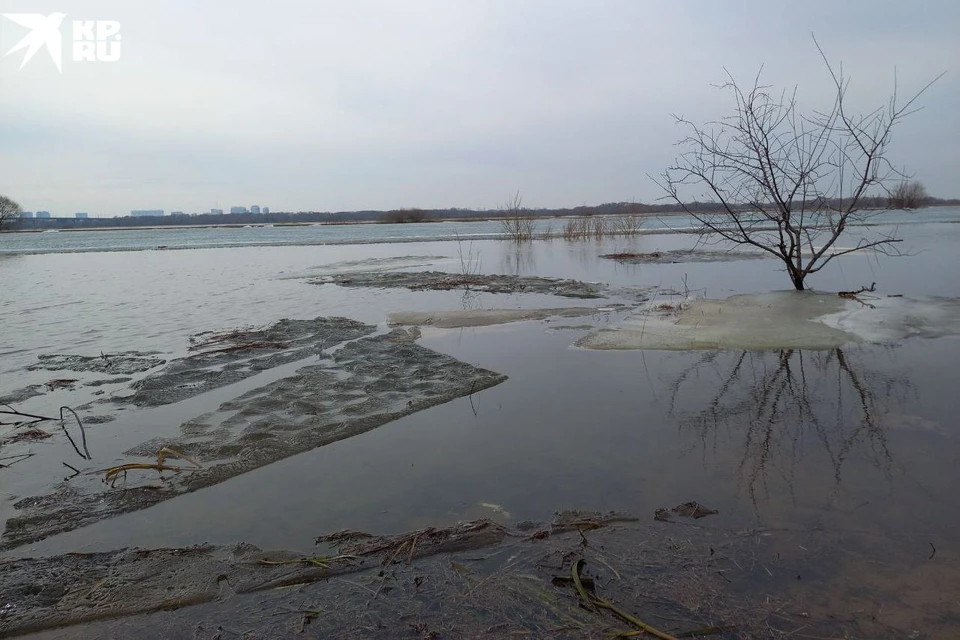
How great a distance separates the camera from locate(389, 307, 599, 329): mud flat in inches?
330

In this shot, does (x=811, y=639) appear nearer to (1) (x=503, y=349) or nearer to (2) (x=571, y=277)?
(1) (x=503, y=349)

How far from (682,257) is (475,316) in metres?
11.6

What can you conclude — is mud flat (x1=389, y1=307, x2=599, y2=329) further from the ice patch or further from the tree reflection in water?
the tree reflection in water

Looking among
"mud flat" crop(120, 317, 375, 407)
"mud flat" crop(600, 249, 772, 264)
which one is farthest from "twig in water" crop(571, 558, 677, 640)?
"mud flat" crop(600, 249, 772, 264)

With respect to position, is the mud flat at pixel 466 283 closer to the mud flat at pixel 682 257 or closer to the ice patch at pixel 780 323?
the ice patch at pixel 780 323

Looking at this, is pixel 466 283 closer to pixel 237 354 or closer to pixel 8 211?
pixel 237 354

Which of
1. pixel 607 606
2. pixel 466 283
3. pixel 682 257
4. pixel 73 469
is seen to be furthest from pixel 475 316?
pixel 682 257

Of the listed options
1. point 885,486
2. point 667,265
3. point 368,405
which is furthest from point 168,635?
point 667,265

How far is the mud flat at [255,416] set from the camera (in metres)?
3.33

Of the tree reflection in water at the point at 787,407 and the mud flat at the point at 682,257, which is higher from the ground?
the mud flat at the point at 682,257

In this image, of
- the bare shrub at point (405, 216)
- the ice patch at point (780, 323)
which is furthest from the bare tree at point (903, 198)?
the bare shrub at point (405, 216)

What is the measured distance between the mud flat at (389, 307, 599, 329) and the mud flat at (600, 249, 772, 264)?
29.6ft

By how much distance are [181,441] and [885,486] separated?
432cm

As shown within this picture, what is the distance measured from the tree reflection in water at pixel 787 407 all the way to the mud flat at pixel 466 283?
17.5 ft
